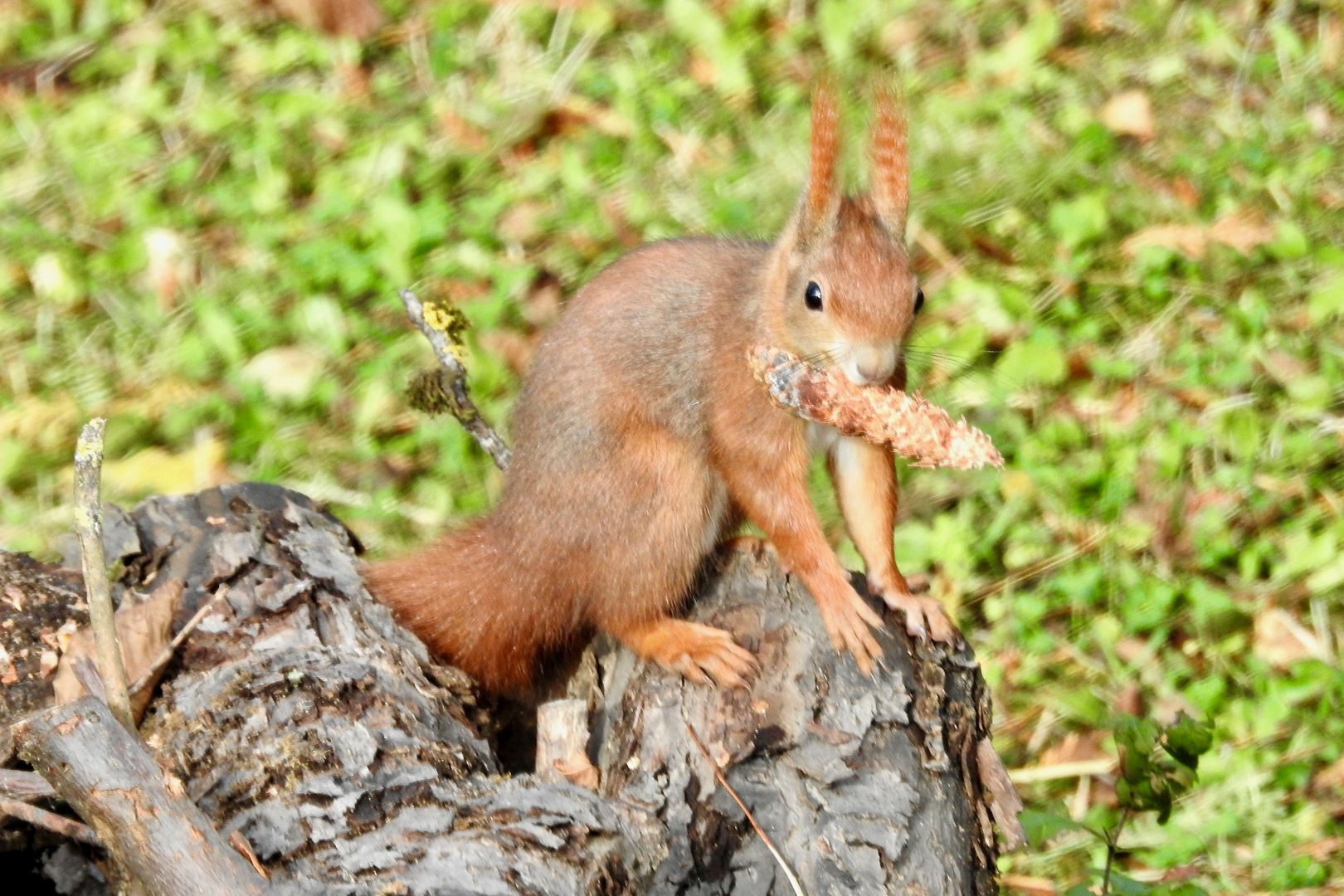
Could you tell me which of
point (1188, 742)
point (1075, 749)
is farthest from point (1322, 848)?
point (1188, 742)

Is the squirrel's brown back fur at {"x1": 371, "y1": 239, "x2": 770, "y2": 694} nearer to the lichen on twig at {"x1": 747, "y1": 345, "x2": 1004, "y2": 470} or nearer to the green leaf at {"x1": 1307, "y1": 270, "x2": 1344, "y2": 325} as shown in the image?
the lichen on twig at {"x1": 747, "y1": 345, "x2": 1004, "y2": 470}

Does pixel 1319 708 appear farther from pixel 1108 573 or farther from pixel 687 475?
pixel 687 475

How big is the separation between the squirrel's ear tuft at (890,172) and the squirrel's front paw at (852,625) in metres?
0.52

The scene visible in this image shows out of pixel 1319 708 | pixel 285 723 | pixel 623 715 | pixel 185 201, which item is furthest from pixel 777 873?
pixel 185 201

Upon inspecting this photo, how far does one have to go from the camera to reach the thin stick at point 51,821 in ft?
4.43

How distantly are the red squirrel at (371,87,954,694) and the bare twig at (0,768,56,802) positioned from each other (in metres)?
0.59

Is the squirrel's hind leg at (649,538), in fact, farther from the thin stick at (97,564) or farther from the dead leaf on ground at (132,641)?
the thin stick at (97,564)

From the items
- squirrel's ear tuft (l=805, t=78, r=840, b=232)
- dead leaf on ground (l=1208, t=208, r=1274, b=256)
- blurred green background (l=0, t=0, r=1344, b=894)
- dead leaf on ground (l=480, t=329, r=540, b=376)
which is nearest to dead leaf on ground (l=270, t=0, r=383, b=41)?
blurred green background (l=0, t=0, r=1344, b=894)

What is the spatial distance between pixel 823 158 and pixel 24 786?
1.22 m

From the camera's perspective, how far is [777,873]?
1480mm

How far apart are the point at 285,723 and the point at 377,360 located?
1.76 meters

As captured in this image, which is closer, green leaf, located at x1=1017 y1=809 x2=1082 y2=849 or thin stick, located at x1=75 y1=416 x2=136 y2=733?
thin stick, located at x1=75 y1=416 x2=136 y2=733

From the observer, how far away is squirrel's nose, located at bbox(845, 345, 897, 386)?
A: 1.76m

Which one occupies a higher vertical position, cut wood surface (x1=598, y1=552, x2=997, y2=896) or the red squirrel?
the red squirrel
